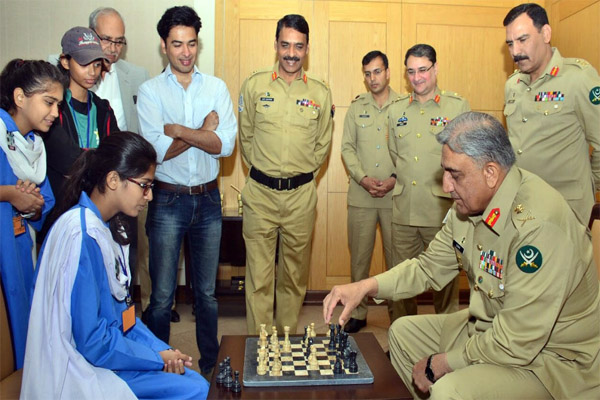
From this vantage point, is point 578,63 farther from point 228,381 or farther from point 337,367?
point 228,381

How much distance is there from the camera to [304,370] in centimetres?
188

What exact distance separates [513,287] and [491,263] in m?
0.17

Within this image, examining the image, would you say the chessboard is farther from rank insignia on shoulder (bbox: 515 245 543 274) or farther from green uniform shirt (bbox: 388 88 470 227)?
green uniform shirt (bbox: 388 88 470 227)

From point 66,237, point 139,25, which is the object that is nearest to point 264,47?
point 139,25

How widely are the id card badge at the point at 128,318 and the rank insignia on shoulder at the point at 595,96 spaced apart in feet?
8.10

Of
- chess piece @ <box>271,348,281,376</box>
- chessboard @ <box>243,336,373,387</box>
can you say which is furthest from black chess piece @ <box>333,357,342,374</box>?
chess piece @ <box>271,348,281,376</box>

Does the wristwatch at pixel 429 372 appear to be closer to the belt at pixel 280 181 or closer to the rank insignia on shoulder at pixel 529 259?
the rank insignia on shoulder at pixel 529 259

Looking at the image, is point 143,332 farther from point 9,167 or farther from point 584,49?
point 584,49

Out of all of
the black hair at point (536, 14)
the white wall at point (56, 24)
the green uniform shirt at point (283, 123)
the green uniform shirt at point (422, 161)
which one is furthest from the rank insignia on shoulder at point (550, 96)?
the white wall at point (56, 24)

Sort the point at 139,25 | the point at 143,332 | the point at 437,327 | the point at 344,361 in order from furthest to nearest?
the point at 139,25 < the point at 437,327 < the point at 143,332 < the point at 344,361

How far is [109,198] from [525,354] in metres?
1.53

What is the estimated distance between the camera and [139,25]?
3996mm

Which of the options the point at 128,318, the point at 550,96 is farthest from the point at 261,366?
the point at 550,96

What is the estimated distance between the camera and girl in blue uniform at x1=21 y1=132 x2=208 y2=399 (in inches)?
65.8
